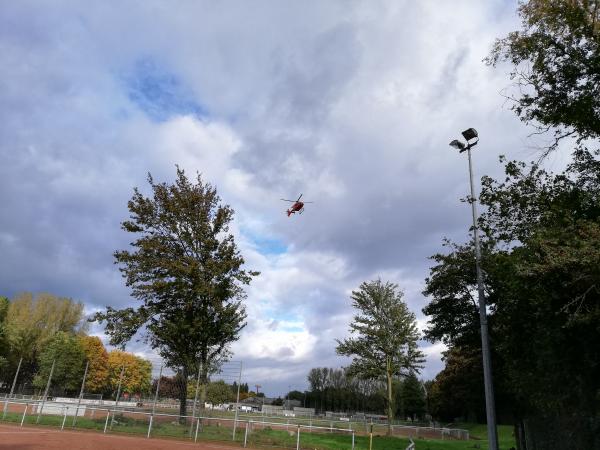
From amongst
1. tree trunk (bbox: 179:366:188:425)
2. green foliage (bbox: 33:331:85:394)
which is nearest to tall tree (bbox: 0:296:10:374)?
green foliage (bbox: 33:331:85:394)

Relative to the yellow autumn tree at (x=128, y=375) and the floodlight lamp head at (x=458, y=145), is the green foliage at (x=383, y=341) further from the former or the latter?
the yellow autumn tree at (x=128, y=375)

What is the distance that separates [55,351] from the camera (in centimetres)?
5150

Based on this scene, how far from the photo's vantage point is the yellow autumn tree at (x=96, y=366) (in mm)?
74412

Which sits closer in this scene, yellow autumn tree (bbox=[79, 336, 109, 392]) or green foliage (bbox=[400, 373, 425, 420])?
yellow autumn tree (bbox=[79, 336, 109, 392])

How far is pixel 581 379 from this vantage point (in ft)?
37.3

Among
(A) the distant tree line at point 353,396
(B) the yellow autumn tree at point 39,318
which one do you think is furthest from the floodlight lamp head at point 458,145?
(A) the distant tree line at point 353,396

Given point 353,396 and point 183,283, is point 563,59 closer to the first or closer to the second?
point 183,283

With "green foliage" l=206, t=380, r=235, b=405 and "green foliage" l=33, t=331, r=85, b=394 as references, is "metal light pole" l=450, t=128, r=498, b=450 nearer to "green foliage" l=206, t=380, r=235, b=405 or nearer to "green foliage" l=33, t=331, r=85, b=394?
"green foliage" l=206, t=380, r=235, b=405

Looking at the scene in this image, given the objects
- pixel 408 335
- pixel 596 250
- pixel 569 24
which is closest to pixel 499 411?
pixel 408 335

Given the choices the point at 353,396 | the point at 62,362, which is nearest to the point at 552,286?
the point at 62,362

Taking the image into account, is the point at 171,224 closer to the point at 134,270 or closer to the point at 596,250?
the point at 134,270

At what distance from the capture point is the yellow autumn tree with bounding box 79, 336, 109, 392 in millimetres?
74412

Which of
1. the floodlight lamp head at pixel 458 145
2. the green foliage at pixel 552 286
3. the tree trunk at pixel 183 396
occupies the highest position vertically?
the floodlight lamp head at pixel 458 145

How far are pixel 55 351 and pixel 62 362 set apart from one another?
126 inches
